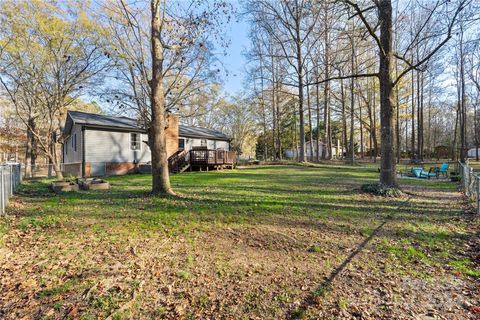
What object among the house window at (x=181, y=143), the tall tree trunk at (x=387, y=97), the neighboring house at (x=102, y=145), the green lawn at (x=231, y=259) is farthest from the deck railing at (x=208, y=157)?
the tall tree trunk at (x=387, y=97)

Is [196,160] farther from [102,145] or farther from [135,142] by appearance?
[102,145]

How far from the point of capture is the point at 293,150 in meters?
45.3

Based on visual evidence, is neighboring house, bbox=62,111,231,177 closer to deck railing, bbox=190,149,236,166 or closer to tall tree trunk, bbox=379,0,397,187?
deck railing, bbox=190,149,236,166

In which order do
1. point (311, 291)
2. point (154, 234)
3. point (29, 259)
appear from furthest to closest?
point (154, 234)
point (29, 259)
point (311, 291)

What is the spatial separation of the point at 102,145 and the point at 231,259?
16.9m

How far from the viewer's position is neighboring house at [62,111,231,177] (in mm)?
16734

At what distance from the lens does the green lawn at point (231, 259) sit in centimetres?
276

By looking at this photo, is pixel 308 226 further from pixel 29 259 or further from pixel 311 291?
pixel 29 259

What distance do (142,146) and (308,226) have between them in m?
17.4

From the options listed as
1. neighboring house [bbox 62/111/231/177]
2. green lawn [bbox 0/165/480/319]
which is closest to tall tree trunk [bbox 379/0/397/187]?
green lawn [bbox 0/165/480/319]

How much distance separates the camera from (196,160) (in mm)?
18828

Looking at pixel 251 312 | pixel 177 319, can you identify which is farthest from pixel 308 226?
pixel 177 319

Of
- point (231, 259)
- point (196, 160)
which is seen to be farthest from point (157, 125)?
point (196, 160)

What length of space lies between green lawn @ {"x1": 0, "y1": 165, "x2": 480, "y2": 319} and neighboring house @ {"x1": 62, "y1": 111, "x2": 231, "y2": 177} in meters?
11.1
